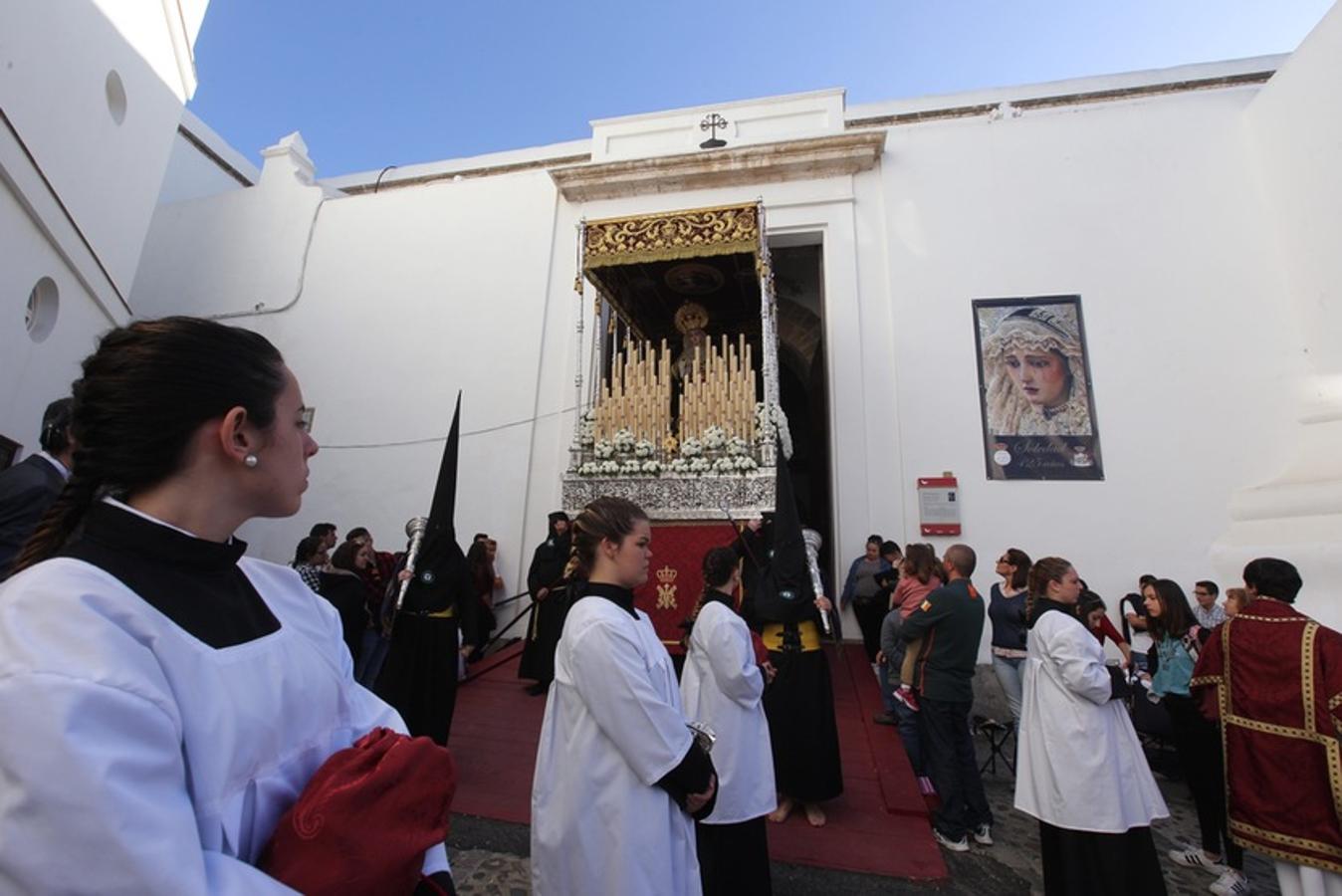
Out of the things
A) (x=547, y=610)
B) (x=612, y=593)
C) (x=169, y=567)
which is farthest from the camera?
(x=547, y=610)

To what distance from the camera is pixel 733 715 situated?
2.79 meters

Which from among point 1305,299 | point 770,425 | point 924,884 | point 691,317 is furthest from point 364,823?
point 1305,299

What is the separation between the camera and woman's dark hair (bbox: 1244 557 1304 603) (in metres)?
2.91

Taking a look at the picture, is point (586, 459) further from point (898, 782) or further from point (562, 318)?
point (898, 782)

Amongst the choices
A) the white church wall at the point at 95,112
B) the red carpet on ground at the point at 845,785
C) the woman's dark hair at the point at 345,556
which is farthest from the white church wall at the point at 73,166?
the red carpet on ground at the point at 845,785

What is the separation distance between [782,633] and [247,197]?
11.9 m

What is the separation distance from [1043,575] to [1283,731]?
1137mm

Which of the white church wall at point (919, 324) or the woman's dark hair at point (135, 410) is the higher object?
the white church wall at point (919, 324)

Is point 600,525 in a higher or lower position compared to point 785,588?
higher

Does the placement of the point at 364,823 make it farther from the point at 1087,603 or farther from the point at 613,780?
the point at 1087,603

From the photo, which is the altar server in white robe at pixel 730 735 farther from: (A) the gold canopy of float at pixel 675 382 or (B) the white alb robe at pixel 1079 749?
(A) the gold canopy of float at pixel 675 382

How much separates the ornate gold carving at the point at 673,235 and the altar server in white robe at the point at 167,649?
6679 millimetres

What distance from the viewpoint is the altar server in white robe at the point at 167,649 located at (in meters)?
0.63

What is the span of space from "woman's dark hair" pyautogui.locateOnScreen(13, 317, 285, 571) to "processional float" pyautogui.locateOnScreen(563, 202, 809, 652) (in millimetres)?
4320
